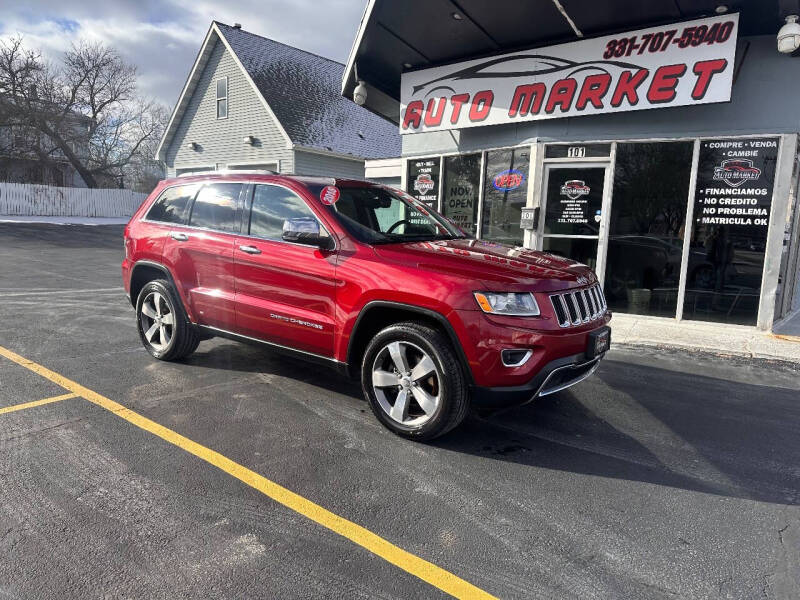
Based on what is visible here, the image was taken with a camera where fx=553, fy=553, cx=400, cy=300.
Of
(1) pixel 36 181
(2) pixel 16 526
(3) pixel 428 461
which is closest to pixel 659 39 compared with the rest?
(3) pixel 428 461

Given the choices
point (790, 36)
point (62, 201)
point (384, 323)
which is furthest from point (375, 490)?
point (62, 201)

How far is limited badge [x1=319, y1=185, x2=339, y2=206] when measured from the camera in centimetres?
450

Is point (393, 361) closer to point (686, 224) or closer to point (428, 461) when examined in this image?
point (428, 461)

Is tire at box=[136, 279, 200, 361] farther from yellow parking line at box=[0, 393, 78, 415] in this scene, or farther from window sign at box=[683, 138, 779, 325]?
window sign at box=[683, 138, 779, 325]

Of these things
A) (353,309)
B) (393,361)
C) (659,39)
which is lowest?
(393,361)

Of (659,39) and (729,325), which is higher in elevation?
(659,39)

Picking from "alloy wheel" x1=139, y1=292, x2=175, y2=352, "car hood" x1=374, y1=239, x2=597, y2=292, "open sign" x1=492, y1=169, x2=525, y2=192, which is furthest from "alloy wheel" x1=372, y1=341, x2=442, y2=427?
"open sign" x1=492, y1=169, x2=525, y2=192

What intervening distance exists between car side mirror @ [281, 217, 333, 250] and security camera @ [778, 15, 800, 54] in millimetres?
6644

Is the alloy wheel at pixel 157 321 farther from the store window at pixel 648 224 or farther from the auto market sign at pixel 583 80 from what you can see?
the store window at pixel 648 224

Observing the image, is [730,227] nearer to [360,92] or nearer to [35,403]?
[360,92]

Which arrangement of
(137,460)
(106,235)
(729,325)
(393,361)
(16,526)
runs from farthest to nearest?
(106,235), (729,325), (393,361), (137,460), (16,526)

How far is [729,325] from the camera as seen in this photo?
27.1 ft

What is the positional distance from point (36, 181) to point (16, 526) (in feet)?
134

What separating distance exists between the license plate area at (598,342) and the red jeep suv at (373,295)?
2cm
